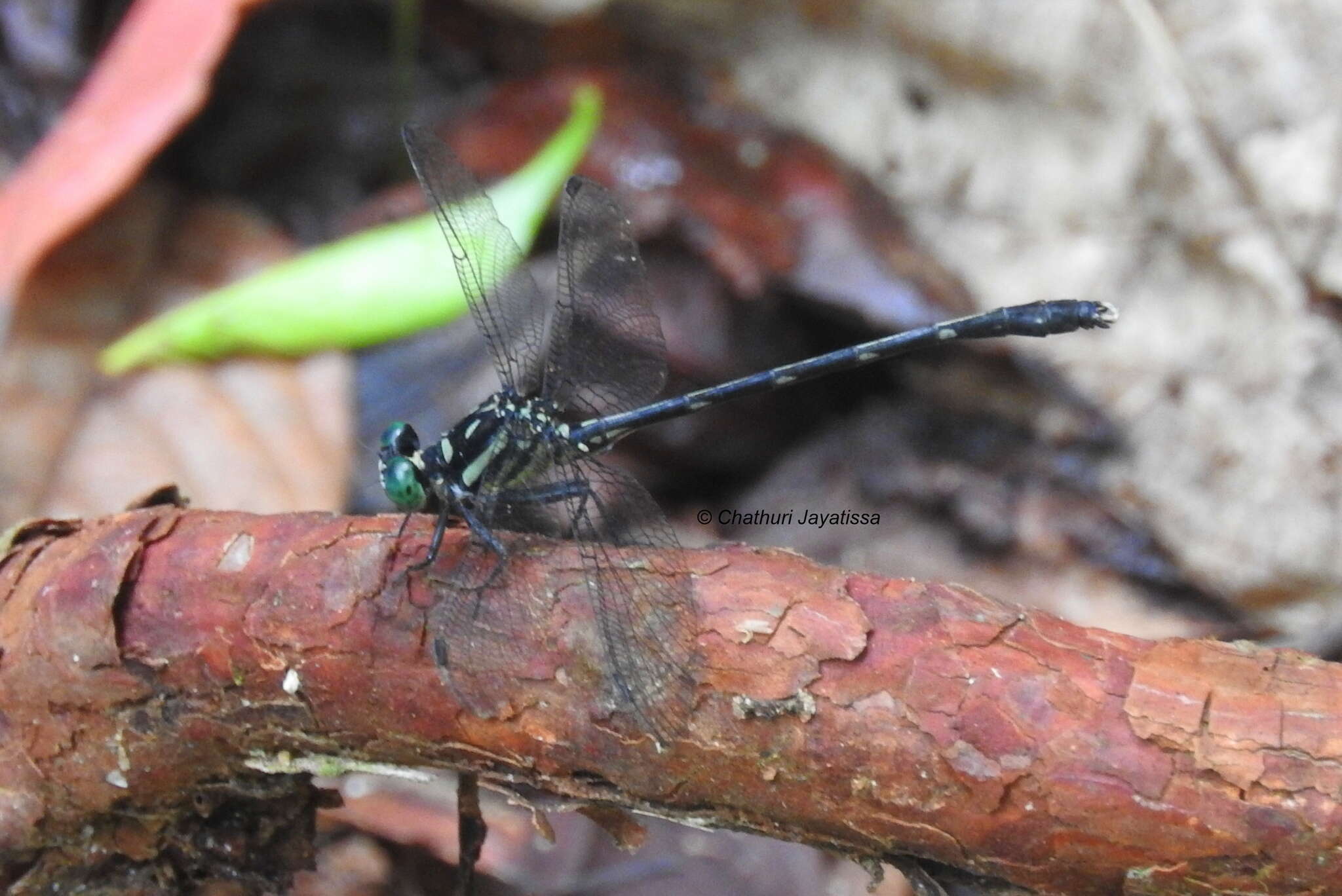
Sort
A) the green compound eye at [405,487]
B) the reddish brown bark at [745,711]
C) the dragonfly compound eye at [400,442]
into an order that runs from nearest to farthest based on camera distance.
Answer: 1. the reddish brown bark at [745,711]
2. the green compound eye at [405,487]
3. the dragonfly compound eye at [400,442]

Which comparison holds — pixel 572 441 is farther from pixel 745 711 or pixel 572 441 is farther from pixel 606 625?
pixel 745 711

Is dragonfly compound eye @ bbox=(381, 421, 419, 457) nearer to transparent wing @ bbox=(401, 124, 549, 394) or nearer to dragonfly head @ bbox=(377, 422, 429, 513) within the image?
dragonfly head @ bbox=(377, 422, 429, 513)

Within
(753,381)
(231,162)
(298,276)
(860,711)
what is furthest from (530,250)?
(860,711)

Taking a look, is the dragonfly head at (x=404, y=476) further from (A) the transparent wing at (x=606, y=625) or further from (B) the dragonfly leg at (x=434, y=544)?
(A) the transparent wing at (x=606, y=625)

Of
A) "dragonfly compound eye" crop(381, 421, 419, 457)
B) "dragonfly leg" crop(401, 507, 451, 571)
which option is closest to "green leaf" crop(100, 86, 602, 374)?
"dragonfly compound eye" crop(381, 421, 419, 457)

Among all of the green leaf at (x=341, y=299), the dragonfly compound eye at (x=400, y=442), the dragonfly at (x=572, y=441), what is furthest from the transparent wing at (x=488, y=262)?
the green leaf at (x=341, y=299)

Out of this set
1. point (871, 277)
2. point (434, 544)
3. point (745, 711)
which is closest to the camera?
point (745, 711)

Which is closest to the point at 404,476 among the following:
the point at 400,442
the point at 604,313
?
the point at 400,442
